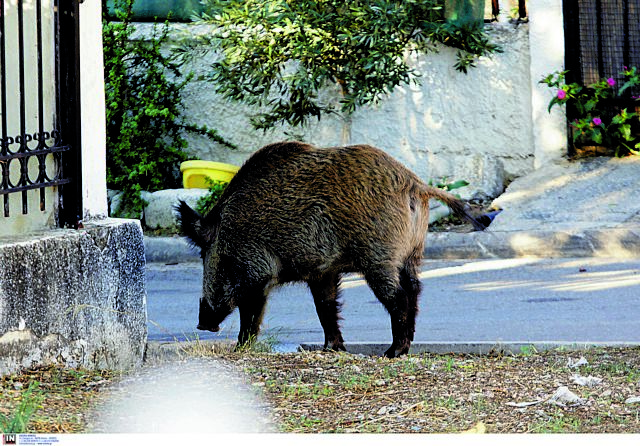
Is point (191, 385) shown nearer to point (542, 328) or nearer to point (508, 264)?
point (542, 328)

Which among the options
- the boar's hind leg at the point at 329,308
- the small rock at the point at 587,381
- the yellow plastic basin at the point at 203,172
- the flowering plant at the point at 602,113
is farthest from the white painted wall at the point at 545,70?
the small rock at the point at 587,381

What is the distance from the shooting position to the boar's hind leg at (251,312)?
6.60 meters

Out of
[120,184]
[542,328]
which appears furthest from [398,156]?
[542,328]

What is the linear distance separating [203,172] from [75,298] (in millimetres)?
6928

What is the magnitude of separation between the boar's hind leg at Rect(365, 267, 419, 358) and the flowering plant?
6.66m

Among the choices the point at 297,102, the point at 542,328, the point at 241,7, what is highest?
the point at 241,7

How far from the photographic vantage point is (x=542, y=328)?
7.70 meters

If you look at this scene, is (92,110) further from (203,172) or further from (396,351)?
(203,172)

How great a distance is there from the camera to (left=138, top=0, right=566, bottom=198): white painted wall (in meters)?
12.9

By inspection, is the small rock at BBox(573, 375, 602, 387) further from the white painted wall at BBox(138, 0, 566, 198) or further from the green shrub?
the white painted wall at BBox(138, 0, 566, 198)

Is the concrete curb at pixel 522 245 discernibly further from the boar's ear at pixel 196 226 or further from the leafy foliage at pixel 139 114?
the boar's ear at pixel 196 226

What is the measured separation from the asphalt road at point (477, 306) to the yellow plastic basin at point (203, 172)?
1.77m

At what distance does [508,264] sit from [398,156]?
3.07 m
